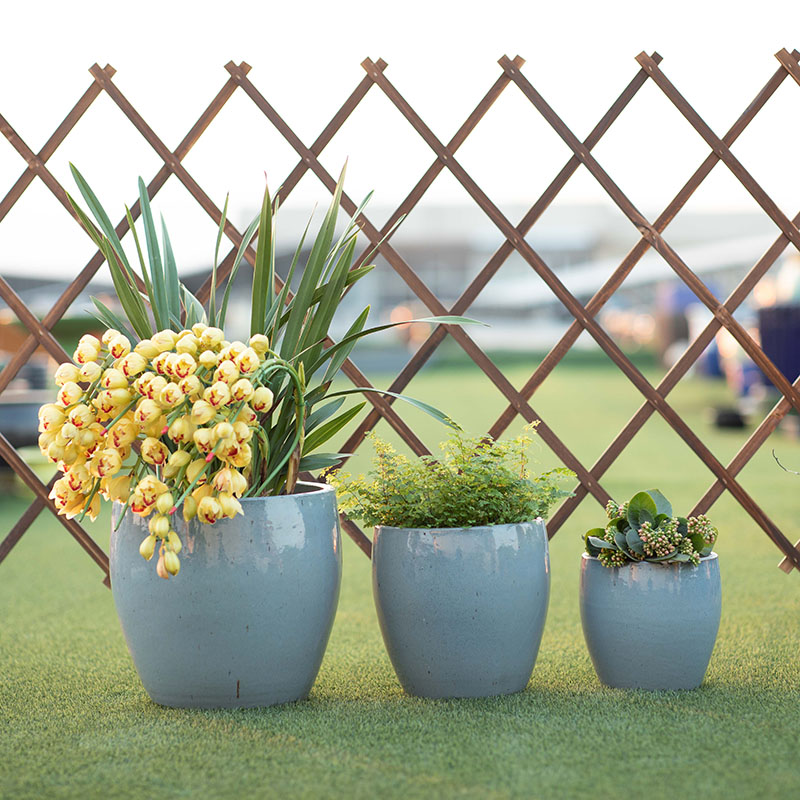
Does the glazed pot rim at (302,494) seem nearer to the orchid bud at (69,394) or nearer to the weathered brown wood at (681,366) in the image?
the orchid bud at (69,394)

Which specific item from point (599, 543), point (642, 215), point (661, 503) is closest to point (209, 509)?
point (599, 543)

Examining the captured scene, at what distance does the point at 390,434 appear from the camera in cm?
509

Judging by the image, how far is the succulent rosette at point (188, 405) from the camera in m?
1.25

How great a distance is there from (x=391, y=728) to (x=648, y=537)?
1.52 ft

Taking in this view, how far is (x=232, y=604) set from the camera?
135 cm

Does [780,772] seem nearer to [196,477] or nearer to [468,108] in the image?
[196,477]

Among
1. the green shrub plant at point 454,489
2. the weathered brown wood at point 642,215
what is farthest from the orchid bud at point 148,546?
the weathered brown wood at point 642,215

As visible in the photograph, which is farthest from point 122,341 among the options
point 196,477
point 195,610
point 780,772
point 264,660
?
point 780,772

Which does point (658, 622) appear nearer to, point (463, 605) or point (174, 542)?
point (463, 605)

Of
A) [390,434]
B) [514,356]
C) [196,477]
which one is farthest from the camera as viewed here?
[514,356]

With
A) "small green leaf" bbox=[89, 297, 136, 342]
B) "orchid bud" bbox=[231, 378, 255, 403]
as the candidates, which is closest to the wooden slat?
"small green leaf" bbox=[89, 297, 136, 342]

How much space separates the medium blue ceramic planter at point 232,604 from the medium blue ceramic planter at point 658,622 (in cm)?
43

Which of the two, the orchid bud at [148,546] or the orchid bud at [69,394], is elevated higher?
the orchid bud at [69,394]

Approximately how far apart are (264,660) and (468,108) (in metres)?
1.08
